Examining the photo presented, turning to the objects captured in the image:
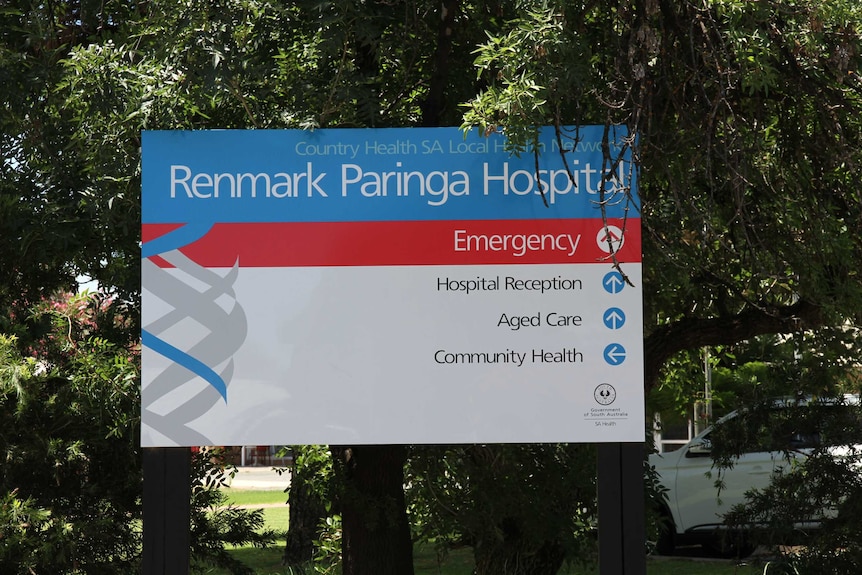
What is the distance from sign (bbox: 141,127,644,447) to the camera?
4.96 meters

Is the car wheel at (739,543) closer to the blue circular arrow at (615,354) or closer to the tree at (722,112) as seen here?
the tree at (722,112)

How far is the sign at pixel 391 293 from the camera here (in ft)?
16.3

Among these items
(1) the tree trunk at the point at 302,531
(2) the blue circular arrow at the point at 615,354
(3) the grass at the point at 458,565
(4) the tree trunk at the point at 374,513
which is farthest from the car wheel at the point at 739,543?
(2) the blue circular arrow at the point at 615,354

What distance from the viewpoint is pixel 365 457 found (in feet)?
24.2

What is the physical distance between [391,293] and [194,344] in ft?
2.93

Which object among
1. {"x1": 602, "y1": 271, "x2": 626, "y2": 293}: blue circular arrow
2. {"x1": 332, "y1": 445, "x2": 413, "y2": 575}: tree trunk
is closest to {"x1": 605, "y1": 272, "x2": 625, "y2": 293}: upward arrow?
{"x1": 602, "y1": 271, "x2": 626, "y2": 293}: blue circular arrow

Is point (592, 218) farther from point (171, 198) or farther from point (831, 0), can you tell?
point (171, 198)

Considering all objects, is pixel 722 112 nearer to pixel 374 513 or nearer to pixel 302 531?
pixel 374 513

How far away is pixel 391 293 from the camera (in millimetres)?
5027

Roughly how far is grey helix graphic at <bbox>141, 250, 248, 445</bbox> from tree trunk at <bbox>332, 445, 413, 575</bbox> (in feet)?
7.73

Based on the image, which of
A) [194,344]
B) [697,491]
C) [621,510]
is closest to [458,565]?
[697,491]

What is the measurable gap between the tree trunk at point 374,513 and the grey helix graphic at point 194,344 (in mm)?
2355

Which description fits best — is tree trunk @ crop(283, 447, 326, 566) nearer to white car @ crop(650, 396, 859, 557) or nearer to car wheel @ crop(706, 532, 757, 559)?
white car @ crop(650, 396, 859, 557)

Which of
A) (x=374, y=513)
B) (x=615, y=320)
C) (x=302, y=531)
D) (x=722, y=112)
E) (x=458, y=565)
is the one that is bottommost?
(x=458, y=565)
